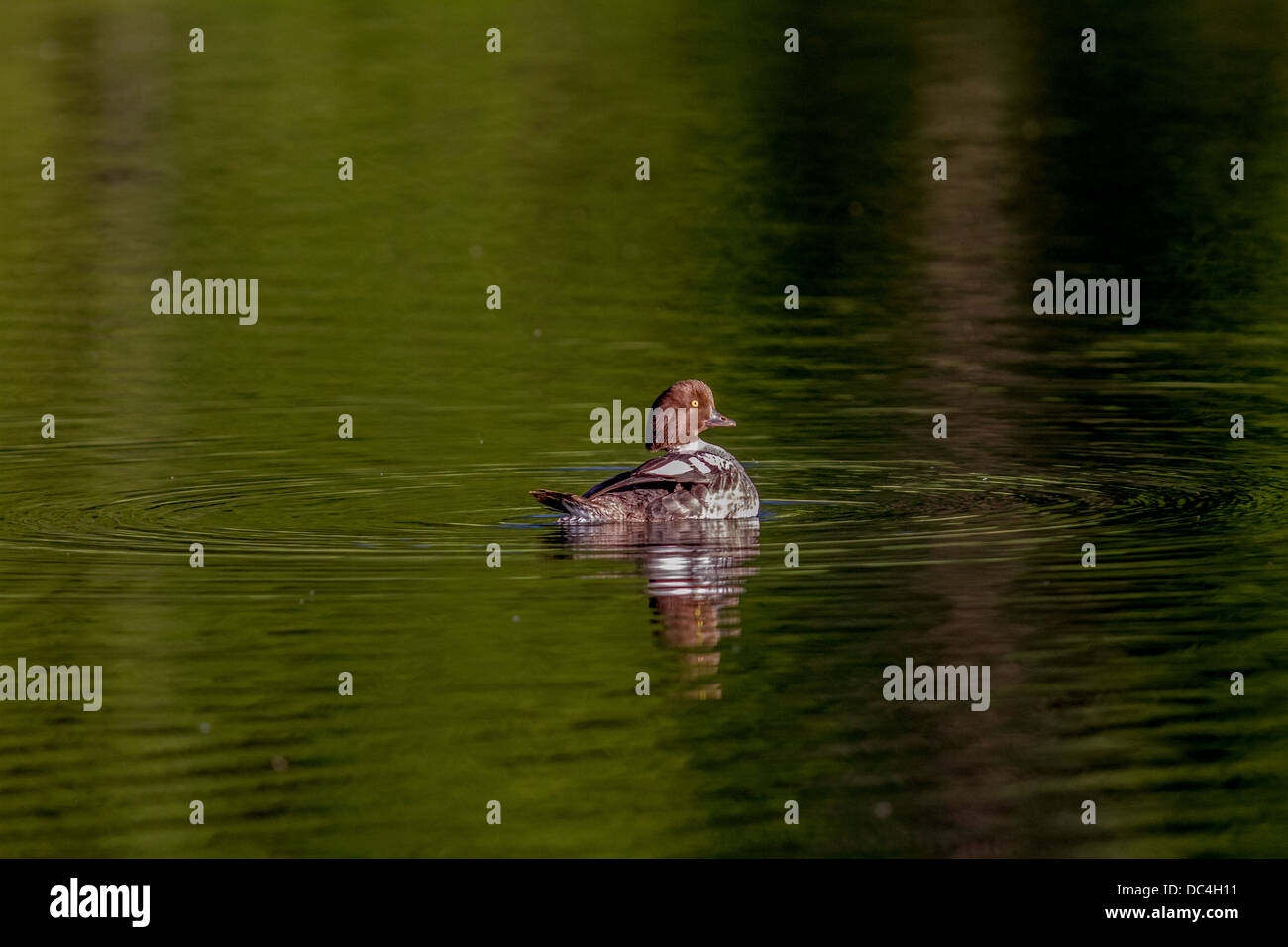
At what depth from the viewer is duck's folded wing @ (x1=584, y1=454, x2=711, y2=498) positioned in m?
20.0

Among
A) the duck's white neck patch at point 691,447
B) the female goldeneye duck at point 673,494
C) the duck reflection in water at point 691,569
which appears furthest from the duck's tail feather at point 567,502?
the duck's white neck patch at point 691,447

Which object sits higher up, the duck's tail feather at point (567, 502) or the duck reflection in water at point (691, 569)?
the duck's tail feather at point (567, 502)

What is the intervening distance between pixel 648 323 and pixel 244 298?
19.1 ft

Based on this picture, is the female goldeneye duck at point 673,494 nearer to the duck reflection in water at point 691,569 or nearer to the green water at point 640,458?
the duck reflection in water at point 691,569

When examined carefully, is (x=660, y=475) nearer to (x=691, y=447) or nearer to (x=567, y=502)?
(x=691, y=447)

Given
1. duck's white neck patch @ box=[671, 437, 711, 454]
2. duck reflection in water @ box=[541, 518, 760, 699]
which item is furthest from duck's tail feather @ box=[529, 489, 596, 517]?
duck's white neck patch @ box=[671, 437, 711, 454]

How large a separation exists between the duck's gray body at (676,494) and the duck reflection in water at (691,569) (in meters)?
0.08

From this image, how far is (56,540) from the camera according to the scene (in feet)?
63.9

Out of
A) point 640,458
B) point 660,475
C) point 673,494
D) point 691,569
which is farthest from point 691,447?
point 640,458

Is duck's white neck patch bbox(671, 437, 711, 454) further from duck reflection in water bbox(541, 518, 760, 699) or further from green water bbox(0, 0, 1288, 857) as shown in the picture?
green water bbox(0, 0, 1288, 857)

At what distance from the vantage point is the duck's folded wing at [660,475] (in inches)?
787

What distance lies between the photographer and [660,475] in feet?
66.2

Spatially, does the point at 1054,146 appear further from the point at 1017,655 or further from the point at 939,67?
the point at 1017,655

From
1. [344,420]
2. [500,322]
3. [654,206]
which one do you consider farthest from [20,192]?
[344,420]
